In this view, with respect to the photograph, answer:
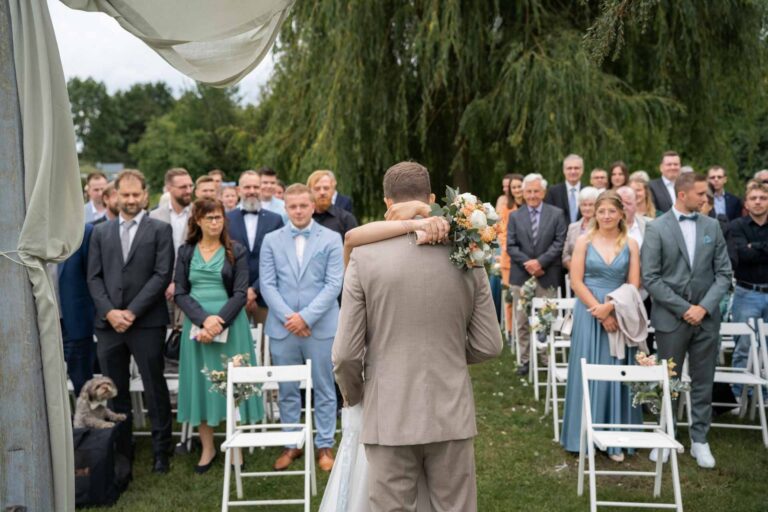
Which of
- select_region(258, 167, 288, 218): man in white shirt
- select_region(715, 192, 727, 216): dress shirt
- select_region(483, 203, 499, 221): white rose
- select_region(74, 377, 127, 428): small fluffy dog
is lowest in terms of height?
select_region(74, 377, 127, 428): small fluffy dog

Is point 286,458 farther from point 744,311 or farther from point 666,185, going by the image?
point 666,185

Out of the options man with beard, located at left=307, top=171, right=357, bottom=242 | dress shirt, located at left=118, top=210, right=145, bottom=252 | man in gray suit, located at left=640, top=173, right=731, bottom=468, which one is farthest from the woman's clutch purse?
man in gray suit, located at left=640, top=173, right=731, bottom=468

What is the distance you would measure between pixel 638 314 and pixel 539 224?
281cm

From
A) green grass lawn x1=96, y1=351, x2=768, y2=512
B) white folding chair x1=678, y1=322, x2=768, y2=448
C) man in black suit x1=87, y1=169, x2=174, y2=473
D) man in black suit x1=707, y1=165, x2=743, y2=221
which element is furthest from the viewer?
man in black suit x1=707, y1=165, x2=743, y2=221

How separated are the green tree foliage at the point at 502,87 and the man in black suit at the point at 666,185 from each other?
88.7 inches

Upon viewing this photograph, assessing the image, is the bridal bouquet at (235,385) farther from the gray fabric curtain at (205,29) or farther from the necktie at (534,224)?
the necktie at (534,224)

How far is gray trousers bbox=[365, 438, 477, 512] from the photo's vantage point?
3.62 meters

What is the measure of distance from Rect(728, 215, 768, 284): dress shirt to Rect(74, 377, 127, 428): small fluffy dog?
6026mm

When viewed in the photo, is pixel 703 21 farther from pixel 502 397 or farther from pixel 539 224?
pixel 502 397

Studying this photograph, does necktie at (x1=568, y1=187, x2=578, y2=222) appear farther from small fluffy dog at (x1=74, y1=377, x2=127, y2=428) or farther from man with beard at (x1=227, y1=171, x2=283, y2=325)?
small fluffy dog at (x1=74, y1=377, x2=127, y2=428)

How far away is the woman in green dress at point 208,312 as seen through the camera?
639 centimetres

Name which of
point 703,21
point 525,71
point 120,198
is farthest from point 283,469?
point 703,21

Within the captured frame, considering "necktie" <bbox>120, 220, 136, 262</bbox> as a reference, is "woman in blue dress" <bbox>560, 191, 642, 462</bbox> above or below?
below

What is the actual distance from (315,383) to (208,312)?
1091mm
